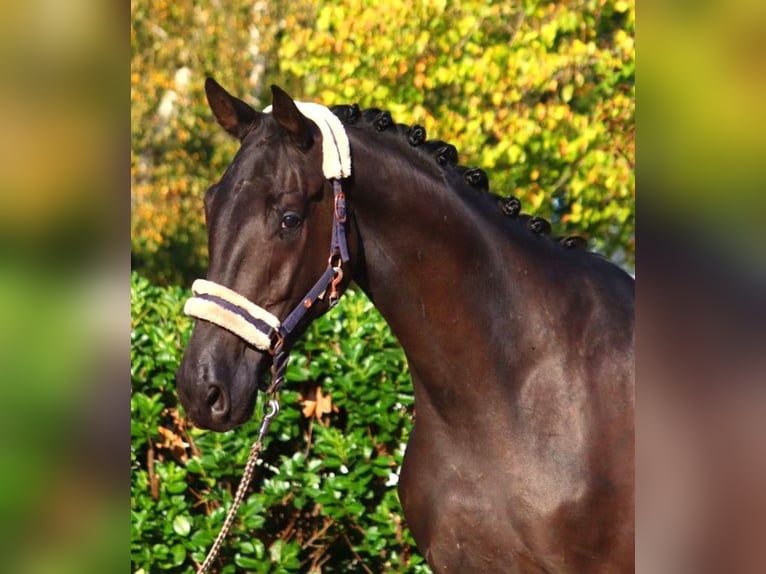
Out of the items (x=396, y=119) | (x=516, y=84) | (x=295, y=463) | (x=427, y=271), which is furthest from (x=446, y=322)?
(x=396, y=119)

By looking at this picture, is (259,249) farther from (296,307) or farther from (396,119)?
(396,119)

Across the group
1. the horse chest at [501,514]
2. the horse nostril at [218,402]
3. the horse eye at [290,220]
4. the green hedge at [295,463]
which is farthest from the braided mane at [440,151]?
the green hedge at [295,463]

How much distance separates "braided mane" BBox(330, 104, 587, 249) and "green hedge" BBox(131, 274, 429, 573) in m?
1.83

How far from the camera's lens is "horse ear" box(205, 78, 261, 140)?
287 centimetres

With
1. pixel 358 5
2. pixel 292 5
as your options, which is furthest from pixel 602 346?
pixel 292 5

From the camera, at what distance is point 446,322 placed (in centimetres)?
287

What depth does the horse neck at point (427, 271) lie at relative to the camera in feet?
9.41

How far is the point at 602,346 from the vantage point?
288cm

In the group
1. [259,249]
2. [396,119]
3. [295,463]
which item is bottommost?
[295,463]

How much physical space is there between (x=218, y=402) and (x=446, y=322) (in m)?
0.69

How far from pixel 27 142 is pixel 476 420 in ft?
6.52

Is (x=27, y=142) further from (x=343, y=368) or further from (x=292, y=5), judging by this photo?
(x=292, y=5)

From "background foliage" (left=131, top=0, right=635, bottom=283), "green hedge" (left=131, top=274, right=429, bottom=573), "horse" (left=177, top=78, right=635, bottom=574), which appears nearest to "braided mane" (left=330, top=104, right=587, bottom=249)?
"horse" (left=177, top=78, right=635, bottom=574)

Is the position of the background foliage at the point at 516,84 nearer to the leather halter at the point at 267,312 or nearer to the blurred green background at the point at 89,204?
the leather halter at the point at 267,312
